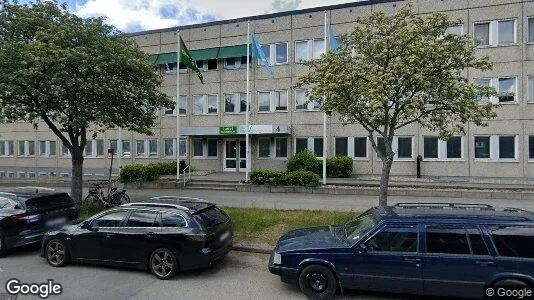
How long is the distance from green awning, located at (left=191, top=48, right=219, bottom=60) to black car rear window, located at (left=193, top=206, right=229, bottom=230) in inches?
734

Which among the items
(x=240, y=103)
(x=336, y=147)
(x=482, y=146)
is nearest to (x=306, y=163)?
(x=336, y=147)

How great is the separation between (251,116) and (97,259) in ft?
59.0

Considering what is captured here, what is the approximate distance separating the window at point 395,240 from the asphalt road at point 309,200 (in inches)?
259

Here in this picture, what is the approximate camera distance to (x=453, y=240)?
5445 mm

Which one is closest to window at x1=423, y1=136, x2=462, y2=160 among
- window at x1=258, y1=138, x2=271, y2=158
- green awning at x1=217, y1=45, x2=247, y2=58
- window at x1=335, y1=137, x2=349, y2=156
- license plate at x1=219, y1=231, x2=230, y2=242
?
window at x1=335, y1=137, x2=349, y2=156

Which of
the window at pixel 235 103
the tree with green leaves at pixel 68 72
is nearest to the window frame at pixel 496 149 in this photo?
the window at pixel 235 103

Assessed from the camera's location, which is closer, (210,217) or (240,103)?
(210,217)

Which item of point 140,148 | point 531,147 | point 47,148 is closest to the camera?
point 531,147

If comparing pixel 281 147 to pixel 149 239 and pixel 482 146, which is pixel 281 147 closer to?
pixel 482 146

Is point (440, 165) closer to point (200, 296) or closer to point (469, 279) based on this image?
point (469, 279)

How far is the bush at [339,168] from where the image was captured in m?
20.2

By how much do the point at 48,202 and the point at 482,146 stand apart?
21016mm

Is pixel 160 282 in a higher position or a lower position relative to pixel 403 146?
lower

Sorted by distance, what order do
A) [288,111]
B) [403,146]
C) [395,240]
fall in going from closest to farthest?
[395,240], [403,146], [288,111]
